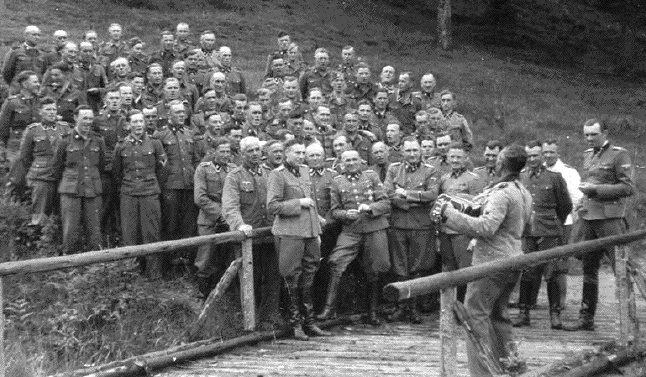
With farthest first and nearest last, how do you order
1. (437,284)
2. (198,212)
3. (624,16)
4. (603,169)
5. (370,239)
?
(624,16) < (198,212) < (370,239) < (603,169) < (437,284)

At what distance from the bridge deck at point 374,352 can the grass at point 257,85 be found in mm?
1180

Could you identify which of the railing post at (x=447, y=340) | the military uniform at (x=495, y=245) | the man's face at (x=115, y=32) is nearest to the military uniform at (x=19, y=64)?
the man's face at (x=115, y=32)

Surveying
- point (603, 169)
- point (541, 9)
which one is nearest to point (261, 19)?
point (541, 9)

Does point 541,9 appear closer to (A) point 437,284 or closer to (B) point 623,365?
(B) point 623,365

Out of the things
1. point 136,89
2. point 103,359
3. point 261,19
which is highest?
point 261,19

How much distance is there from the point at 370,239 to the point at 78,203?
3.44 m

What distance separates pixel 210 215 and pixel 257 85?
32.6ft

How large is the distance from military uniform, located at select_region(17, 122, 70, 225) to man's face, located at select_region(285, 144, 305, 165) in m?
2.92

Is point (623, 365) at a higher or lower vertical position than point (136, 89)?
lower

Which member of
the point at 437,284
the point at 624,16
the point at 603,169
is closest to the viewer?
the point at 437,284

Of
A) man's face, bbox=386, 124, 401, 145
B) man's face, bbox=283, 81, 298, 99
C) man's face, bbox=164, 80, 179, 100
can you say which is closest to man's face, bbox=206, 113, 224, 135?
man's face, bbox=164, 80, 179, 100

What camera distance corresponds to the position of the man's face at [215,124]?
39.5ft

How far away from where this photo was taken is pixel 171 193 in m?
11.6

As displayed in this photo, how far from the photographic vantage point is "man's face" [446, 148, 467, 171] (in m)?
11.1
